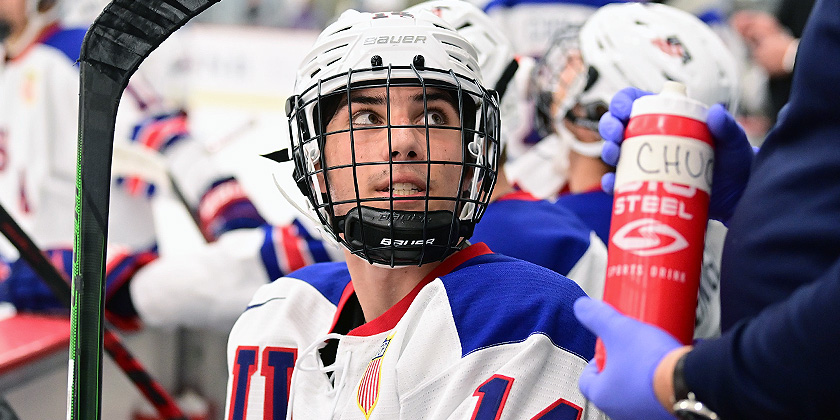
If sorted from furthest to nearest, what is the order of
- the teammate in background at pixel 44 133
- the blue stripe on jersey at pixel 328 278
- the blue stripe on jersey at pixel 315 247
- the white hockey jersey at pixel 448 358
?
the teammate in background at pixel 44 133 < the blue stripe on jersey at pixel 315 247 < the blue stripe on jersey at pixel 328 278 < the white hockey jersey at pixel 448 358

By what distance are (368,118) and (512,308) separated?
1.35 feet

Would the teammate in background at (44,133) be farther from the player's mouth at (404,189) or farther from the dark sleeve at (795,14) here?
the dark sleeve at (795,14)

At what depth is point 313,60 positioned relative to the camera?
1.48m

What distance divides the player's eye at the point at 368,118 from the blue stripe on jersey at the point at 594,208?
94 cm

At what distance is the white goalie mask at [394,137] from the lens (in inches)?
52.7

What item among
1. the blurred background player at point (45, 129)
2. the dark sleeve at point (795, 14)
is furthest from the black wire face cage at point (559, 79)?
the dark sleeve at point (795, 14)

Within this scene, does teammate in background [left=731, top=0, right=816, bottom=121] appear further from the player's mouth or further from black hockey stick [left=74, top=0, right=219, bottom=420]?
black hockey stick [left=74, top=0, right=219, bottom=420]

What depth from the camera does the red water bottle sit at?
40.0 inches

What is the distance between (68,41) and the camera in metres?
3.58

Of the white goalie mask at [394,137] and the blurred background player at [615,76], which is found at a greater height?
the white goalie mask at [394,137]

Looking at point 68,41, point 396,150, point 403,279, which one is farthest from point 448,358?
point 68,41

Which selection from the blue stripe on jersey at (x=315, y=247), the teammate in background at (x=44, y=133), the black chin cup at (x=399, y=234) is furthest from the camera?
the teammate in background at (x=44, y=133)

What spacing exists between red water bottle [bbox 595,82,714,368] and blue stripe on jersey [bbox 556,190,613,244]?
1.19 meters

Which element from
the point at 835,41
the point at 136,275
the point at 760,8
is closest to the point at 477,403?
the point at 835,41
